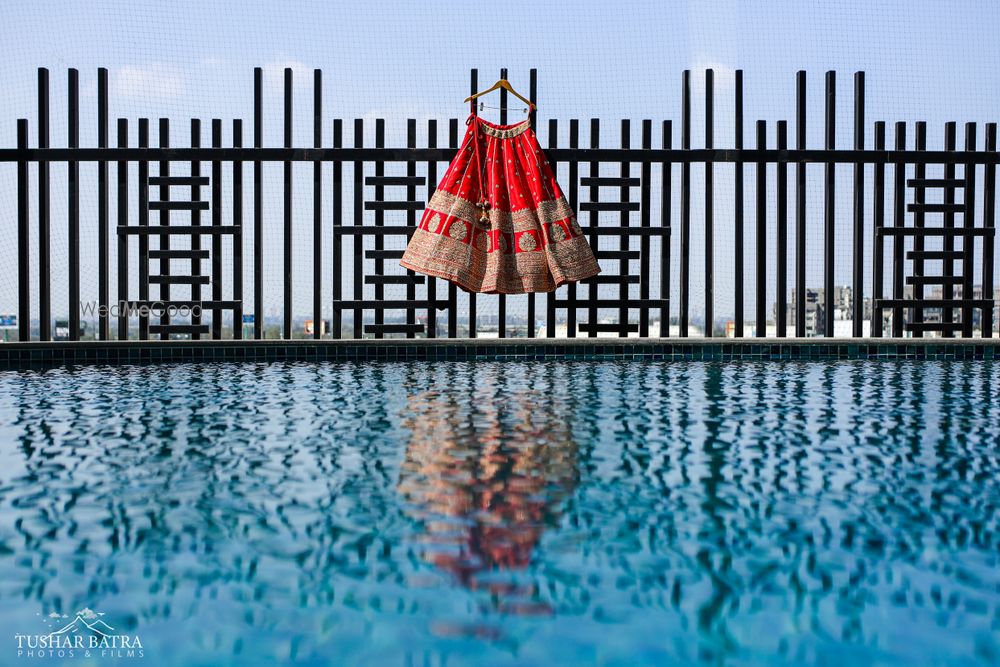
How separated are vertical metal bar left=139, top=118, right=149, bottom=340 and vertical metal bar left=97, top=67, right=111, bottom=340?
0.76 feet

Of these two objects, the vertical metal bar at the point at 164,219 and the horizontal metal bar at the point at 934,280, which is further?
the horizontal metal bar at the point at 934,280

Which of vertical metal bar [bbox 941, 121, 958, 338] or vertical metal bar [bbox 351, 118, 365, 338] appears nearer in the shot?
vertical metal bar [bbox 351, 118, 365, 338]

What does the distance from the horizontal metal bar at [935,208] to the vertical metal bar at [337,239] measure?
13.4 ft

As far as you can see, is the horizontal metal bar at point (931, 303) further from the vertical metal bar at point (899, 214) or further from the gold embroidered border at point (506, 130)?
the gold embroidered border at point (506, 130)

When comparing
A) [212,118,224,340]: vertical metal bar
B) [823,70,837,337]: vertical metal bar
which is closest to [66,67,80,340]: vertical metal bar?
[212,118,224,340]: vertical metal bar

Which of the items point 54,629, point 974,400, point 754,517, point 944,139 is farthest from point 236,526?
point 944,139

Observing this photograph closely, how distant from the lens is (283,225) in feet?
20.9

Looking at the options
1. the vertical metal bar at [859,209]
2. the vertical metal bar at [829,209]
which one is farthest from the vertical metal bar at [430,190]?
the vertical metal bar at [859,209]

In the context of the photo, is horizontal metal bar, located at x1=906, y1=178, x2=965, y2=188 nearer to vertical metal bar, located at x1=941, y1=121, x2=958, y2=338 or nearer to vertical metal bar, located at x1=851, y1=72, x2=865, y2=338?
vertical metal bar, located at x1=941, y1=121, x2=958, y2=338

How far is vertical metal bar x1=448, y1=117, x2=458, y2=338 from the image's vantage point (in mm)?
6344

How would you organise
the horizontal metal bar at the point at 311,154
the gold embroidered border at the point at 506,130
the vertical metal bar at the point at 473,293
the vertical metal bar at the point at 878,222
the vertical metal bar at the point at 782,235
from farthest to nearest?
the vertical metal bar at the point at 878,222
the vertical metal bar at the point at 782,235
the horizontal metal bar at the point at 311,154
the vertical metal bar at the point at 473,293
the gold embroidered border at the point at 506,130

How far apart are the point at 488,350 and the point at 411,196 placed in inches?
47.8

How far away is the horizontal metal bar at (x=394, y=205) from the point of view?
20.8 feet

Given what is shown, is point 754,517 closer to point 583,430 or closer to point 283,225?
point 583,430
